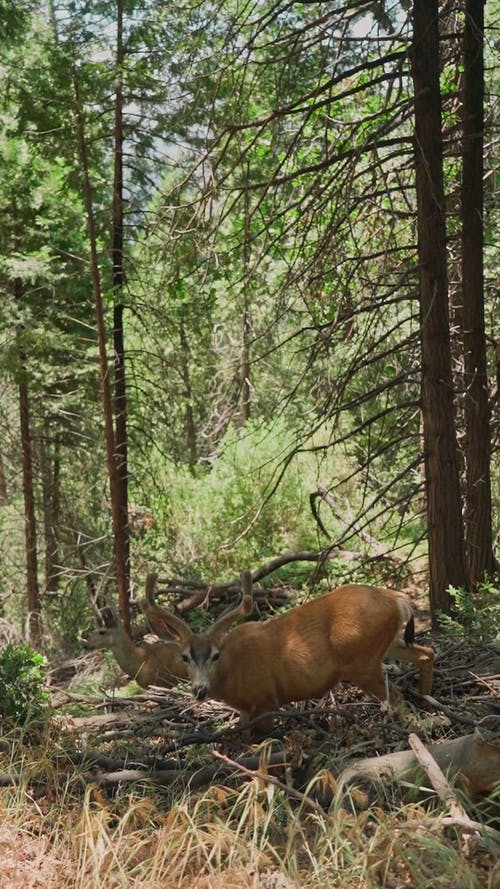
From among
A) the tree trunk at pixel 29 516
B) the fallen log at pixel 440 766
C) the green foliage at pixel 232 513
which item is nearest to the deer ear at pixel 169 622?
the fallen log at pixel 440 766

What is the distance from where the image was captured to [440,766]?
4660 millimetres

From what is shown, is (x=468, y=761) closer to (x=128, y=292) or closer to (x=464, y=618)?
(x=464, y=618)

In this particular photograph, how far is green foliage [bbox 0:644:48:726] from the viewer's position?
6547 millimetres

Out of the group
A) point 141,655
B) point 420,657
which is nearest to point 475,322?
point 420,657

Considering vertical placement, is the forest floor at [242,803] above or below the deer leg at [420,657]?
below

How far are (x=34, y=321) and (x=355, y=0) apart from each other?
773 cm

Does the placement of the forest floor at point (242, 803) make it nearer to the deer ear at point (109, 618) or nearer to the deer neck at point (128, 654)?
the deer neck at point (128, 654)

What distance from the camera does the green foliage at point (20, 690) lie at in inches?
258

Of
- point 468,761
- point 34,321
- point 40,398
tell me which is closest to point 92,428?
point 40,398

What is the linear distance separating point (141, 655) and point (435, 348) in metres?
4.05

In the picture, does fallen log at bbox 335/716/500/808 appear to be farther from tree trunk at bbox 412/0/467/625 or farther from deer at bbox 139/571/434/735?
tree trunk at bbox 412/0/467/625

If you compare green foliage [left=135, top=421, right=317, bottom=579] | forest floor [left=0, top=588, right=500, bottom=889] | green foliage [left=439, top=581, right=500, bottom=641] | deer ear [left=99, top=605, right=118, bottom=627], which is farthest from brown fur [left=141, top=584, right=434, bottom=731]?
green foliage [left=135, top=421, right=317, bottom=579]

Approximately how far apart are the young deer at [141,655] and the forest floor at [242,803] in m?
1.70

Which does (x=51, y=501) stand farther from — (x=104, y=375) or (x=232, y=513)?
(x=104, y=375)
